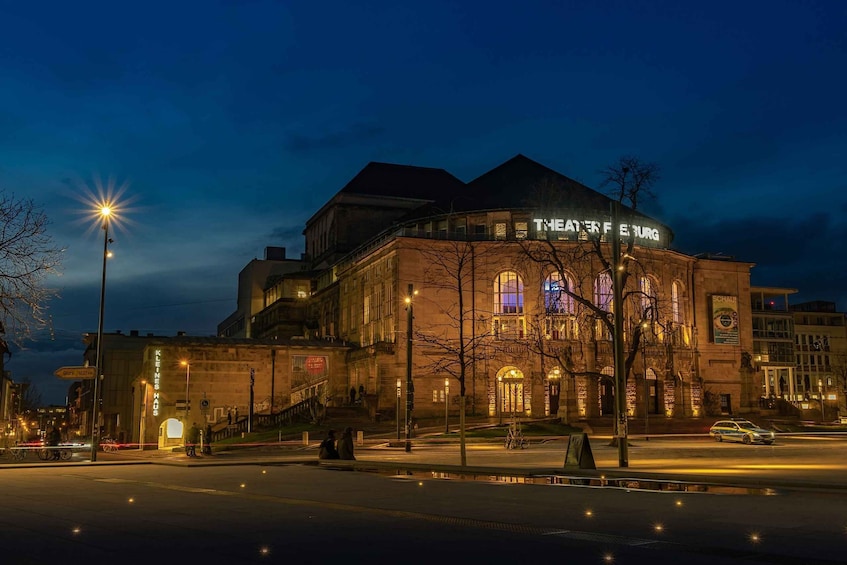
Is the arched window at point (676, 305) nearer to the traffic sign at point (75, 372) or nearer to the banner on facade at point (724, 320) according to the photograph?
the banner on facade at point (724, 320)

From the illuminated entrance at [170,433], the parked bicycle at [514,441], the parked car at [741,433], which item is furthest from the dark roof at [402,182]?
the parked bicycle at [514,441]

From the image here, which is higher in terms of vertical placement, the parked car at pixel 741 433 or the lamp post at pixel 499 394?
the lamp post at pixel 499 394

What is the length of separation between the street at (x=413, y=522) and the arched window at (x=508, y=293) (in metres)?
57.0

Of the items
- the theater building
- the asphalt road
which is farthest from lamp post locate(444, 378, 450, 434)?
the asphalt road

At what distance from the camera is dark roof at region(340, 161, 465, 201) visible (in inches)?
4491

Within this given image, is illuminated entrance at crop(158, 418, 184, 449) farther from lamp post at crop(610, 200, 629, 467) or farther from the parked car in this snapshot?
lamp post at crop(610, 200, 629, 467)

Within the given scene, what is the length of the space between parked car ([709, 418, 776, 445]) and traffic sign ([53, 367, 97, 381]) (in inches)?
1545

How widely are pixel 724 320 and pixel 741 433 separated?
3658 centimetres

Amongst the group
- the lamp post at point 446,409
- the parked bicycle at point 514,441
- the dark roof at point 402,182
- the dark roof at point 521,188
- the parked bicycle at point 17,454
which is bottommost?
the parked bicycle at point 17,454

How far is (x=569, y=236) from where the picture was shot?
82.2 m

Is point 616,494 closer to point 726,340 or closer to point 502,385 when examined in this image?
point 502,385

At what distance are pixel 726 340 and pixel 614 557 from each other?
84.2 meters

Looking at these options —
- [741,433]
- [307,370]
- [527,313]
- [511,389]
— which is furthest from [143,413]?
[741,433]

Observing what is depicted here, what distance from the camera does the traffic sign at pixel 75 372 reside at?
126 feet
